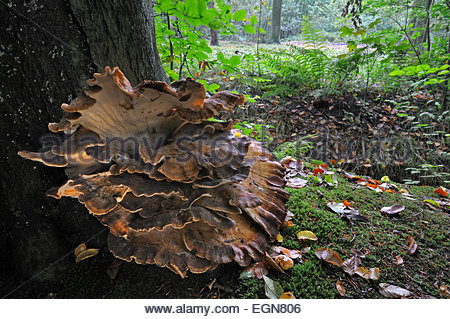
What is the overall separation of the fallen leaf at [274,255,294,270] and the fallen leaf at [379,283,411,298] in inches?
21.6

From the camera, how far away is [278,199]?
180 centimetres

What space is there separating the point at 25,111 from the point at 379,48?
5.61 metres

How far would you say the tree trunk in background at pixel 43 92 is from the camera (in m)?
1.35

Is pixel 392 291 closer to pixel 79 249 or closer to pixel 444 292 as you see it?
pixel 444 292

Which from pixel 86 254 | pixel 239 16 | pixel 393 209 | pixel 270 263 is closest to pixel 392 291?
pixel 270 263

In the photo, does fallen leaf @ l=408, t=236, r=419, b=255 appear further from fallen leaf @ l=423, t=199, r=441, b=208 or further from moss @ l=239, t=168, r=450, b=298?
fallen leaf @ l=423, t=199, r=441, b=208

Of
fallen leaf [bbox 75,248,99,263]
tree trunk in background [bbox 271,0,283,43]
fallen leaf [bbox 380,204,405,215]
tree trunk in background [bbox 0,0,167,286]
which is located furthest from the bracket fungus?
tree trunk in background [bbox 271,0,283,43]

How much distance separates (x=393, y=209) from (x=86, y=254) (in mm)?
2596

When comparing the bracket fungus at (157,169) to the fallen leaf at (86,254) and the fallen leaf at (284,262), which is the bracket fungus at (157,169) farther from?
the fallen leaf at (86,254)

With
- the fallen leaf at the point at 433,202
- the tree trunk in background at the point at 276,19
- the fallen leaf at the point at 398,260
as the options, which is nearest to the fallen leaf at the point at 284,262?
the fallen leaf at the point at 398,260

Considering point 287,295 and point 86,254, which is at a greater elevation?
point 86,254

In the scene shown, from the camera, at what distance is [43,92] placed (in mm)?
1434

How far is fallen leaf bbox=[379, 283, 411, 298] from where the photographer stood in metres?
1.43

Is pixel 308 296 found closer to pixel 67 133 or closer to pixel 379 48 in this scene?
pixel 67 133
